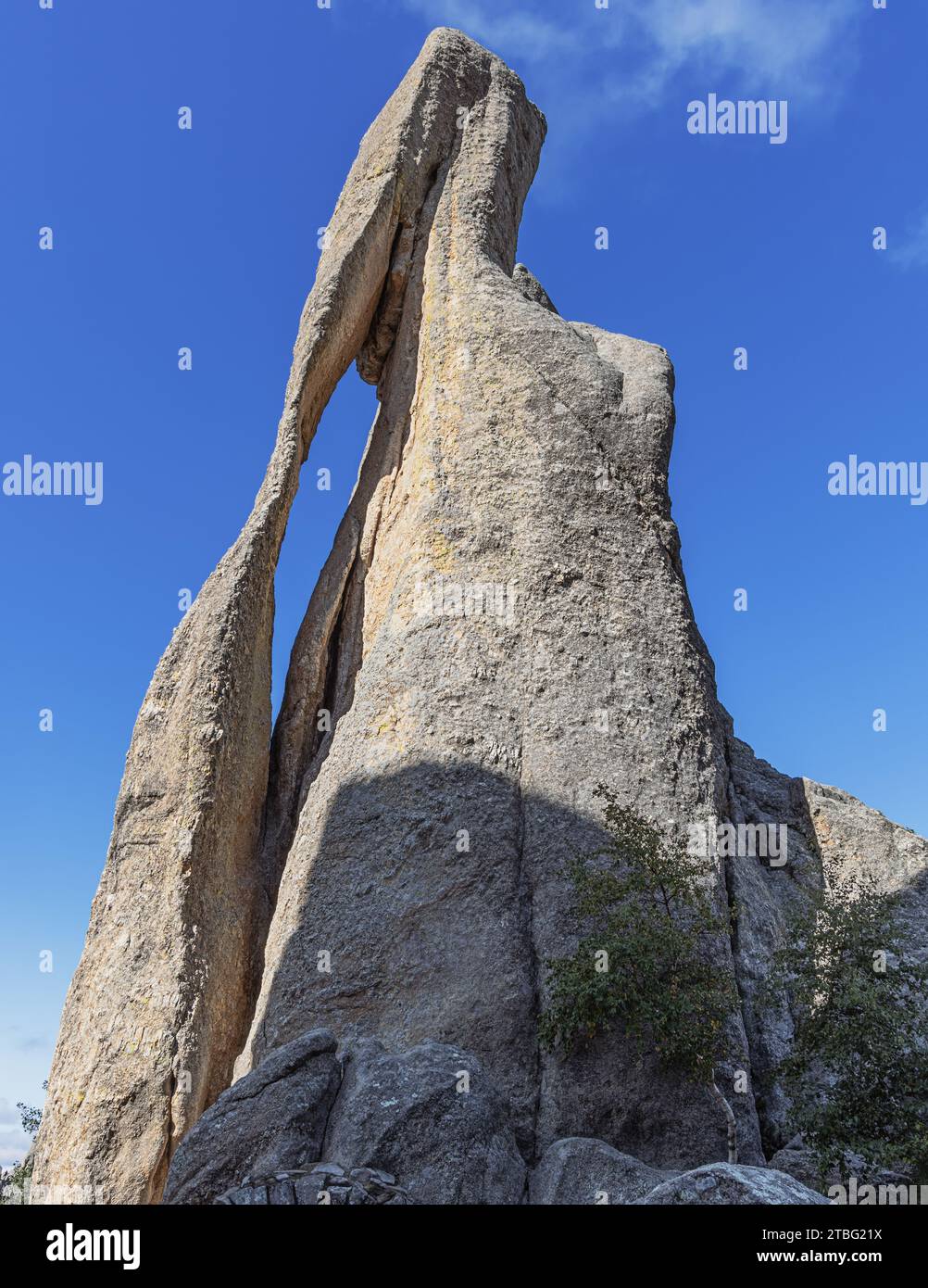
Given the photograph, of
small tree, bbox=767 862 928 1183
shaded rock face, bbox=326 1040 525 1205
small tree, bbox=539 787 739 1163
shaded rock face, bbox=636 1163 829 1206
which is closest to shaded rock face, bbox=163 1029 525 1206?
shaded rock face, bbox=326 1040 525 1205

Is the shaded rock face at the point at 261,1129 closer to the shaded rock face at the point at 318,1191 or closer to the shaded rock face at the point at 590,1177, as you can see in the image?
the shaded rock face at the point at 318,1191

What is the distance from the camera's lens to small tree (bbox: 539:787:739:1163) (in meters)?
9.59

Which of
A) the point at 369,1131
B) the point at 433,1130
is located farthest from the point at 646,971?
the point at 369,1131

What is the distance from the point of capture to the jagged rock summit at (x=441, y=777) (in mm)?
10875

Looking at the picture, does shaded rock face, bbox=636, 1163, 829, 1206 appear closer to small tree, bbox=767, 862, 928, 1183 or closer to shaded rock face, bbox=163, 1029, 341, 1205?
small tree, bbox=767, 862, 928, 1183

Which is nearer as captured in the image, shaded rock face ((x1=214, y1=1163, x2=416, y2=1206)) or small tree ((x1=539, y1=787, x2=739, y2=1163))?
shaded rock face ((x1=214, y1=1163, x2=416, y2=1206))

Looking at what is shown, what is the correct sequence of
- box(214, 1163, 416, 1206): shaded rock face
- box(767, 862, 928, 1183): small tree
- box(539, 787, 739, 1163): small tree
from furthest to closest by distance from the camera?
box(539, 787, 739, 1163): small tree < box(767, 862, 928, 1183): small tree < box(214, 1163, 416, 1206): shaded rock face

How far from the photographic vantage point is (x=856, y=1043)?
8.87m

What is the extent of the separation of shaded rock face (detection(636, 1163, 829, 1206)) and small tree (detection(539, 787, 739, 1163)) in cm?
220

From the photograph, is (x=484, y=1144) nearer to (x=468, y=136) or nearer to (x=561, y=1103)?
(x=561, y=1103)

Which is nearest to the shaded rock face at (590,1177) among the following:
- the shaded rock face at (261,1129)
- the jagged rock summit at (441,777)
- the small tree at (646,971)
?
the jagged rock summit at (441,777)

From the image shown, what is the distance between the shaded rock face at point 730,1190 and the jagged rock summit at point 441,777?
8.09ft

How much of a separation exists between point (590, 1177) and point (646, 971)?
68.7 inches
